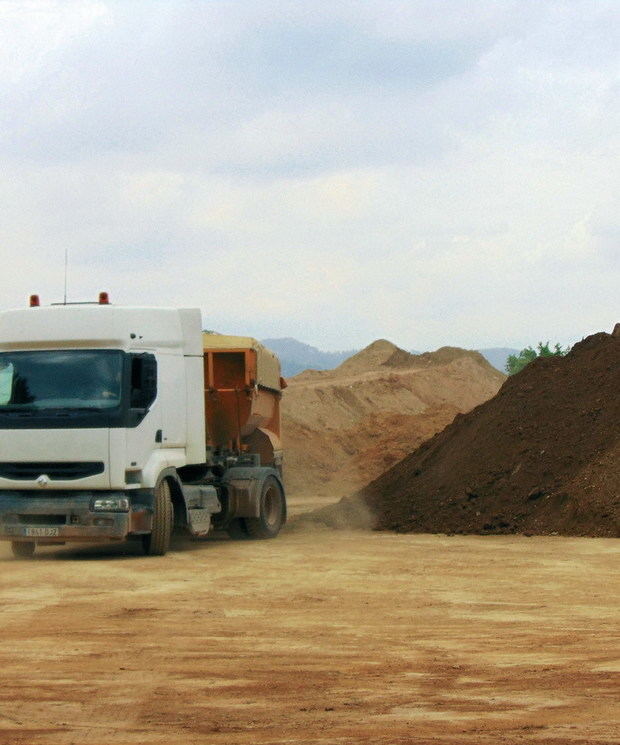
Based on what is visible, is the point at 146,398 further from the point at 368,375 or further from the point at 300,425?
the point at 368,375

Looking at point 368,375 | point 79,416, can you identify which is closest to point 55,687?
point 79,416

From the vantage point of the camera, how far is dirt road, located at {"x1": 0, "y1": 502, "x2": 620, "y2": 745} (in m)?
7.78

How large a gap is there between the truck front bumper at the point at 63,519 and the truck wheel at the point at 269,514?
381 cm

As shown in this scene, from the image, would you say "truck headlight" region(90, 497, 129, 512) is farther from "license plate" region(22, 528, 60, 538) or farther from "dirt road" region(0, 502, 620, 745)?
Answer: "dirt road" region(0, 502, 620, 745)

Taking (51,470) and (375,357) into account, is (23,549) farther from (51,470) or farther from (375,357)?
(375,357)

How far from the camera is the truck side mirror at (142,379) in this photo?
16953 millimetres

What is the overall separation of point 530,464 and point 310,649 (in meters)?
14.0

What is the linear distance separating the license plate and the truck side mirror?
6.92 ft

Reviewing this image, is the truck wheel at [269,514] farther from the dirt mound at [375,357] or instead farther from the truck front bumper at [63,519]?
the dirt mound at [375,357]

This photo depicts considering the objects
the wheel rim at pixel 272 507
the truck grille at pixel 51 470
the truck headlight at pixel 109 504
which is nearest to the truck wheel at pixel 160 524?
the truck headlight at pixel 109 504

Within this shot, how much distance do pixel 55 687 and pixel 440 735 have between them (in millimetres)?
3105

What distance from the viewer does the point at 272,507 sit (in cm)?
2162

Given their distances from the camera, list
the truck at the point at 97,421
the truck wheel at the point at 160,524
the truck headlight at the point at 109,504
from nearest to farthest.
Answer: the truck at the point at 97,421 < the truck headlight at the point at 109,504 < the truck wheel at the point at 160,524

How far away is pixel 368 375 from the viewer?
66688mm
